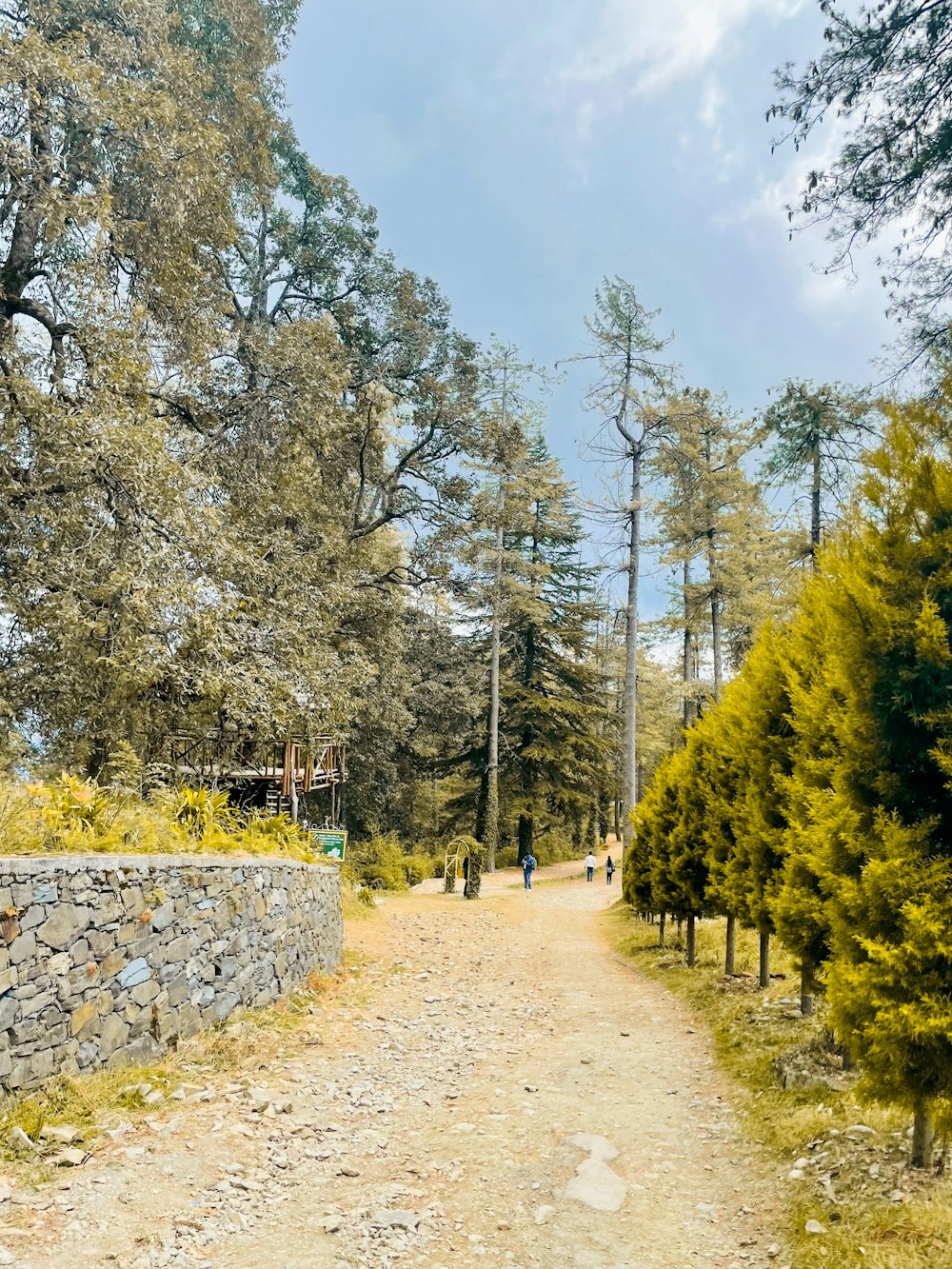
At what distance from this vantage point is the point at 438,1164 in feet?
13.3

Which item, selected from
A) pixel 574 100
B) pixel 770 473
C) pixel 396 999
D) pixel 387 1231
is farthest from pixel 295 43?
pixel 387 1231

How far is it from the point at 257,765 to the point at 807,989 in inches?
475

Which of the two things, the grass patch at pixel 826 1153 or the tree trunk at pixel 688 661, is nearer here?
the grass patch at pixel 826 1153

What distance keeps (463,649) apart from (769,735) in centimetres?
2144

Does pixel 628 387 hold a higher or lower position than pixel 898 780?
higher

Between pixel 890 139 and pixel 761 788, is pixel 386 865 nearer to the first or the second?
pixel 761 788

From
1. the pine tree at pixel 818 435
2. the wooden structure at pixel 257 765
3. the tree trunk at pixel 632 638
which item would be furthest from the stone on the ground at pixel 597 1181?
the pine tree at pixel 818 435

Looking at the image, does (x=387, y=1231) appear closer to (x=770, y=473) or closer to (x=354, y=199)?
(x=770, y=473)

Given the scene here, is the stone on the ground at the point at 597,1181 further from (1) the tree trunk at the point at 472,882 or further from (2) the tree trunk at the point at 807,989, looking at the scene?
(1) the tree trunk at the point at 472,882

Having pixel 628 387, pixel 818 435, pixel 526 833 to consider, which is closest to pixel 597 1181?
pixel 818 435

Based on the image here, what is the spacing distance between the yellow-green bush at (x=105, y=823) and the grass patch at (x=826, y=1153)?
4.68 meters

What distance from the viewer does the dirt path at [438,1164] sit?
10.3 feet

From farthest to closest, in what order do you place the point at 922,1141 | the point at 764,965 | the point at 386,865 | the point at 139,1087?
the point at 386,865 → the point at 764,965 → the point at 139,1087 → the point at 922,1141

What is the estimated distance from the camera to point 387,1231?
3295mm
